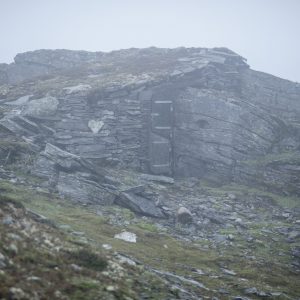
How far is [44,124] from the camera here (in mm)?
35406

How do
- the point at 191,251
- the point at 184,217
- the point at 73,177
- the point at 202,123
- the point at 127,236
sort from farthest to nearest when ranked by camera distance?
the point at 202,123, the point at 73,177, the point at 184,217, the point at 127,236, the point at 191,251

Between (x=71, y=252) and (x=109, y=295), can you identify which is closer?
(x=109, y=295)

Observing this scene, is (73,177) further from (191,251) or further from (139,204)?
(191,251)

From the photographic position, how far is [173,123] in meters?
37.7

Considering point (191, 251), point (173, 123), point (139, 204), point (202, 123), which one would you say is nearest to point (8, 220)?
point (191, 251)

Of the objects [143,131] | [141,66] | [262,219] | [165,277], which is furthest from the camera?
[141,66]

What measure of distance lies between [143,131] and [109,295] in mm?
27657

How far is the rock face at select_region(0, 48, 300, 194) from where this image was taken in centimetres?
3419

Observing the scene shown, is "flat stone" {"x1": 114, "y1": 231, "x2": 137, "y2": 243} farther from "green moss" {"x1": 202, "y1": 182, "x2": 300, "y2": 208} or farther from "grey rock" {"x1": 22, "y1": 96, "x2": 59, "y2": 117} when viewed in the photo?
"grey rock" {"x1": 22, "y1": 96, "x2": 59, "y2": 117}

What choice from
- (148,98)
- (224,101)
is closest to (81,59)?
(148,98)

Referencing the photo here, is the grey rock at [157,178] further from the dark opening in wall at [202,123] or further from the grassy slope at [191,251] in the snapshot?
the grassy slope at [191,251]

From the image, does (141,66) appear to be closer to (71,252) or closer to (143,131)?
(143,131)

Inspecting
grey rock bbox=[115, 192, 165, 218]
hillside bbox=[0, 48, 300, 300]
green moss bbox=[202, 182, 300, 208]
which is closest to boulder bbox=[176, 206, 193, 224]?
hillside bbox=[0, 48, 300, 300]

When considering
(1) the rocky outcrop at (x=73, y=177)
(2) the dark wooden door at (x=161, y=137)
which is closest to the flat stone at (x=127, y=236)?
(1) the rocky outcrop at (x=73, y=177)
